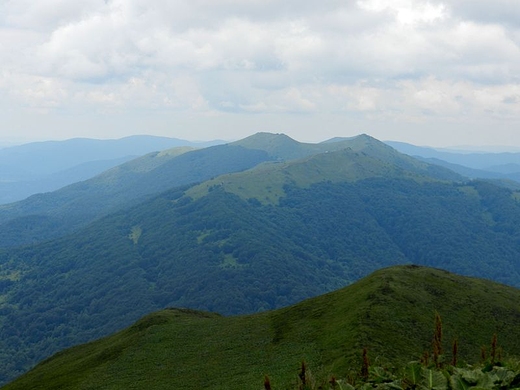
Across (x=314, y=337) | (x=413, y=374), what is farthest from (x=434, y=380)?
(x=314, y=337)

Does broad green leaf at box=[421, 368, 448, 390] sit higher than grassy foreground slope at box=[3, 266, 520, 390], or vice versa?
broad green leaf at box=[421, 368, 448, 390]

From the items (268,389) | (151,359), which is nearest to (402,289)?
(151,359)

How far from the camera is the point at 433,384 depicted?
688 inches

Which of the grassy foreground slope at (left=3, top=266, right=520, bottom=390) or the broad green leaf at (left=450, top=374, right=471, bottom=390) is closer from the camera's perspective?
the broad green leaf at (left=450, top=374, right=471, bottom=390)

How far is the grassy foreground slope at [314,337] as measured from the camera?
6125 cm

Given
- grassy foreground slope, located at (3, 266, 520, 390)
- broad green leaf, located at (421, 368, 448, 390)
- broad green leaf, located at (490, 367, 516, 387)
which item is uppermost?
broad green leaf, located at (421, 368, 448, 390)

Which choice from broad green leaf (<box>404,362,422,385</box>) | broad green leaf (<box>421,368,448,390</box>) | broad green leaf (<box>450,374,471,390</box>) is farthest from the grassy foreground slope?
broad green leaf (<box>450,374,471,390</box>)

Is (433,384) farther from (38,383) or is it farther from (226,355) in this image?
(38,383)

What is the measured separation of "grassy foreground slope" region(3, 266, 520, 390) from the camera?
61.2 meters

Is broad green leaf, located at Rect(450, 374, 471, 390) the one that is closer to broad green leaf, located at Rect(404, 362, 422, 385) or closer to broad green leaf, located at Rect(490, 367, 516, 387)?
broad green leaf, located at Rect(404, 362, 422, 385)

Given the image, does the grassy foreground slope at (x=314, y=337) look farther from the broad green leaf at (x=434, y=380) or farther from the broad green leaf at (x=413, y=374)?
the broad green leaf at (x=434, y=380)

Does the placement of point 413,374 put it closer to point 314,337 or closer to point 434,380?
point 434,380

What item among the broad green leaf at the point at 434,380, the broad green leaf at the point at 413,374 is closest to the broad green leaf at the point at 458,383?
the broad green leaf at the point at 434,380

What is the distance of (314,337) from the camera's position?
6969 centimetres
